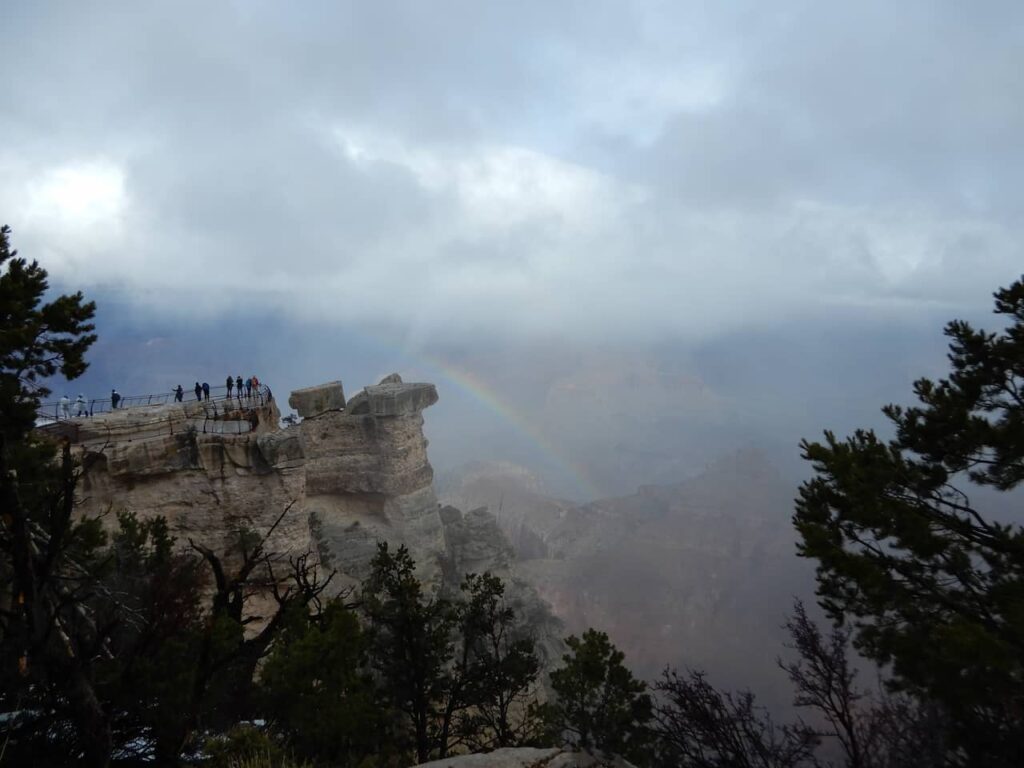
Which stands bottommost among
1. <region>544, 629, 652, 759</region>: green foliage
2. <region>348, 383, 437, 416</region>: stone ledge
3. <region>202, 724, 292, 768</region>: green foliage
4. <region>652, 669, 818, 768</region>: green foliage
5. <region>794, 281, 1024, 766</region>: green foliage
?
<region>544, 629, 652, 759</region>: green foliage

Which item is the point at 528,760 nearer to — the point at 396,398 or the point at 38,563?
the point at 38,563

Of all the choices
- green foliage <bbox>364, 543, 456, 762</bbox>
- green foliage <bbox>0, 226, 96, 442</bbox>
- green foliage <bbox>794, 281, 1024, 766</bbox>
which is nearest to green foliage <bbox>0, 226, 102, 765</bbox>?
green foliage <bbox>0, 226, 96, 442</bbox>

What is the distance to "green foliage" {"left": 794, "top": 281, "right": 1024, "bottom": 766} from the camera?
731cm

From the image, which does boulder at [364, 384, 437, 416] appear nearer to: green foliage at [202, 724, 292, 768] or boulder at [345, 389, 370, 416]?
boulder at [345, 389, 370, 416]

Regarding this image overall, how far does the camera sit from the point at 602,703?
15.8m

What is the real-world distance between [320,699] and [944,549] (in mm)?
12136

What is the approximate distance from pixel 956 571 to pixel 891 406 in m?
4.35

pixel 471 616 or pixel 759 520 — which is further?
Result: pixel 759 520

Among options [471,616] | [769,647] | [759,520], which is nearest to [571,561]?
[769,647]

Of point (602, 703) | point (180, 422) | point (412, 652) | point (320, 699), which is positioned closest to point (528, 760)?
point (320, 699)

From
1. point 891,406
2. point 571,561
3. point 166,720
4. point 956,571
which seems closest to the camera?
point 166,720

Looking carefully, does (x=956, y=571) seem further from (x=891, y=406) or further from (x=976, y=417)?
(x=891, y=406)

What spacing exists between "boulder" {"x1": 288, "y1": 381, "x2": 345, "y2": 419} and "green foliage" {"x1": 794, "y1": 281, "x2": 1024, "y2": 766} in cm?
3891

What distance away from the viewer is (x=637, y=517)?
16362 centimetres
